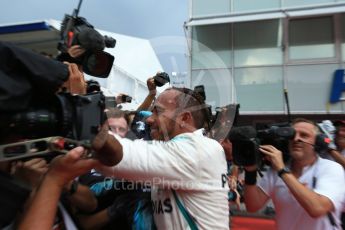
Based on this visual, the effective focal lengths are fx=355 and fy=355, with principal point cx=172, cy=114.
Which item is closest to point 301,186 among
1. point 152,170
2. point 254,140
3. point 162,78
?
point 254,140

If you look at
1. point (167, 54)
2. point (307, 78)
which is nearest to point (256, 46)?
point (307, 78)

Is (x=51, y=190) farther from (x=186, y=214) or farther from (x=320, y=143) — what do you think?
(x=320, y=143)

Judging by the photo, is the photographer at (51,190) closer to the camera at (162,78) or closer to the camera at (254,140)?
the camera at (254,140)

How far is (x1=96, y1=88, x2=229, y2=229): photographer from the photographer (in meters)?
1.37

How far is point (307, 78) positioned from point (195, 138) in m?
8.78

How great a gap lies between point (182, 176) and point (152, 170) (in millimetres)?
139

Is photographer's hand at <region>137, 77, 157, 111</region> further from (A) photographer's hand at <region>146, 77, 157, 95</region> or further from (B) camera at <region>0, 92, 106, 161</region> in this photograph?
(B) camera at <region>0, 92, 106, 161</region>

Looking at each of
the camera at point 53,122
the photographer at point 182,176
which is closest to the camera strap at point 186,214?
the photographer at point 182,176

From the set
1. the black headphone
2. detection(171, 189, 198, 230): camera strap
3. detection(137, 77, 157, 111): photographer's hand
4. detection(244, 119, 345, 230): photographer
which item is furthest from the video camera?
A: the black headphone

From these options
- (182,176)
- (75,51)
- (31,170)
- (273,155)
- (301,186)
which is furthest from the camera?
(273,155)

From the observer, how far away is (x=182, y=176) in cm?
144

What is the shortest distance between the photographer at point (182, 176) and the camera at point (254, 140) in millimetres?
356

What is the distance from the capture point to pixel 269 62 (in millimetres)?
9742

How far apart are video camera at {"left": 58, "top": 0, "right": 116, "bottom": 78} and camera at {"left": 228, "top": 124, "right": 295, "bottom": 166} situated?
883mm
